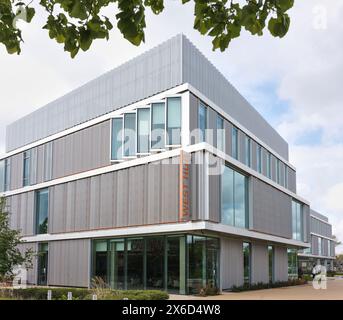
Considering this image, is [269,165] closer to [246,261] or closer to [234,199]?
[246,261]

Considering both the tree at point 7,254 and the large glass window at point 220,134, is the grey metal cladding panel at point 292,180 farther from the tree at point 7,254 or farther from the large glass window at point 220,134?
the tree at point 7,254

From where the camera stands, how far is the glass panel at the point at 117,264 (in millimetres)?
27653

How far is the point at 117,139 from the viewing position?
29062mm

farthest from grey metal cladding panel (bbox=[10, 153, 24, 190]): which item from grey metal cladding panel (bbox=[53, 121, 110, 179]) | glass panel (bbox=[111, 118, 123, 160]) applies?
glass panel (bbox=[111, 118, 123, 160])

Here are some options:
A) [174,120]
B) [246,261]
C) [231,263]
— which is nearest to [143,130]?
[174,120]

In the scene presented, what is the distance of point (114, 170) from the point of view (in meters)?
28.8

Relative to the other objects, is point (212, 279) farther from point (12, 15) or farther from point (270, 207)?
point (12, 15)

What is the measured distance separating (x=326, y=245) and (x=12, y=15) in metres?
86.9

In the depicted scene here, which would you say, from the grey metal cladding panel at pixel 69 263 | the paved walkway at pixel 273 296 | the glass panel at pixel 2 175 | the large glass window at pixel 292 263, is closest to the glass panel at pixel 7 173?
the glass panel at pixel 2 175

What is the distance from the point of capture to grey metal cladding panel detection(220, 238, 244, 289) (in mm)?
27703

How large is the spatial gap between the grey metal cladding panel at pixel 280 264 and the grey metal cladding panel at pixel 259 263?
2712mm

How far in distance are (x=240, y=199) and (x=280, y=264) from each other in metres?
12.4

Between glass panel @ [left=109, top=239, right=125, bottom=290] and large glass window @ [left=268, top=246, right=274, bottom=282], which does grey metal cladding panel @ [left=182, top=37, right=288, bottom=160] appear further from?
glass panel @ [left=109, top=239, right=125, bottom=290]

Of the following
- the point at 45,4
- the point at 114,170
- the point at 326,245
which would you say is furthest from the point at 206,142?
the point at 326,245
